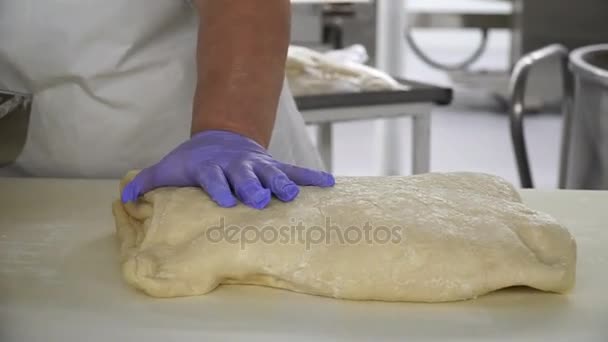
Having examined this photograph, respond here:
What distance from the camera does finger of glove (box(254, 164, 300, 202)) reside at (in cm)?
90

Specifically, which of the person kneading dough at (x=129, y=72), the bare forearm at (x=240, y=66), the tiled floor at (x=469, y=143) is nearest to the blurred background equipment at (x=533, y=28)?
the tiled floor at (x=469, y=143)

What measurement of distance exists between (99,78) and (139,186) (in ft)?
1.14

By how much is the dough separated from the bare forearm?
0.15m

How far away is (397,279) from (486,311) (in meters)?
0.09

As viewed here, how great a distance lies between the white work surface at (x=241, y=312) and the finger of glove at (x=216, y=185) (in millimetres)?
97

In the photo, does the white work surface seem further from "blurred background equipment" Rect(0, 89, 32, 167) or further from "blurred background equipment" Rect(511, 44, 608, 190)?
"blurred background equipment" Rect(511, 44, 608, 190)

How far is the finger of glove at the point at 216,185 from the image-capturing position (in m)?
0.88

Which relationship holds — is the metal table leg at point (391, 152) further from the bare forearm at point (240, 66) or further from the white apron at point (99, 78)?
the bare forearm at point (240, 66)

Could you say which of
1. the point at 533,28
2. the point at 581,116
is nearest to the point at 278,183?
the point at 581,116

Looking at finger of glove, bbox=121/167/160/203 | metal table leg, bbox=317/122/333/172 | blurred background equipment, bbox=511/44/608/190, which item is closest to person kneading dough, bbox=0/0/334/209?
finger of glove, bbox=121/167/160/203

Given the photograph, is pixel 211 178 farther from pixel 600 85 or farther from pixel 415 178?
pixel 600 85

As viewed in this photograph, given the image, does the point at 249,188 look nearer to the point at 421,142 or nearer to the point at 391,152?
the point at 421,142

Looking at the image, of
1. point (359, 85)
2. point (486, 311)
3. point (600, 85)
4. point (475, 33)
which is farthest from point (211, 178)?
point (475, 33)

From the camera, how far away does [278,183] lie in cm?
90
